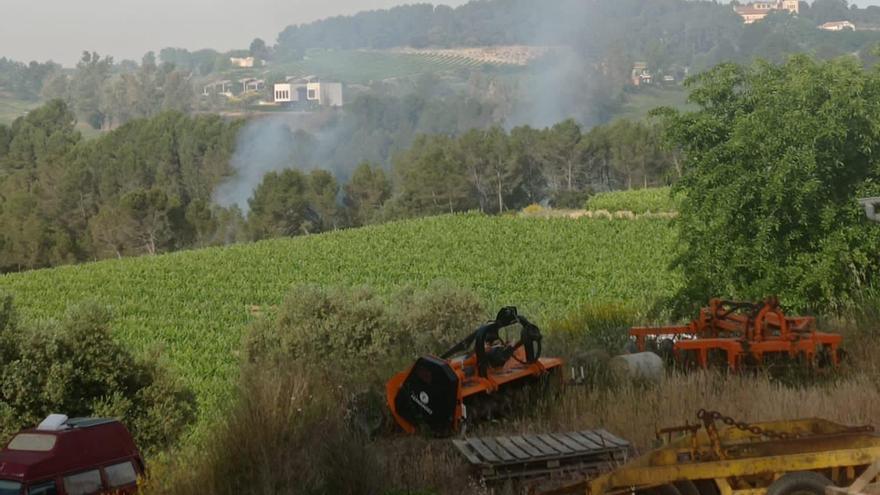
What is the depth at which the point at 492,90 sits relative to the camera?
650 ft

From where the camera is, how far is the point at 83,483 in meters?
9.56

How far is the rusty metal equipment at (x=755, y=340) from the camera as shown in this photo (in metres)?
12.5

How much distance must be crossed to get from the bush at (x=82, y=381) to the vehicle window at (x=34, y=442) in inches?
331

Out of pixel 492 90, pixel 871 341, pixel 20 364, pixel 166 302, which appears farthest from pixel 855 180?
pixel 492 90

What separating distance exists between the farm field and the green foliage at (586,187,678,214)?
5.13 meters

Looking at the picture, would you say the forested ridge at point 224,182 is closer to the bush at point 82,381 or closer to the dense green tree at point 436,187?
the dense green tree at point 436,187

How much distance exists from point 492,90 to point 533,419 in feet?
623

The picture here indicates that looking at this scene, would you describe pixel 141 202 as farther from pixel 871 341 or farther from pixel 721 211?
pixel 871 341

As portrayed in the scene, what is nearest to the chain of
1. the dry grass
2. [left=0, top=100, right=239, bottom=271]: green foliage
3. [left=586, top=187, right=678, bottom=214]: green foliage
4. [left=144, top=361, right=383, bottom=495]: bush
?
the dry grass

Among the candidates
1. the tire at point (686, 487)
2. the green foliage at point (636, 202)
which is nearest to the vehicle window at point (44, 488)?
the tire at point (686, 487)

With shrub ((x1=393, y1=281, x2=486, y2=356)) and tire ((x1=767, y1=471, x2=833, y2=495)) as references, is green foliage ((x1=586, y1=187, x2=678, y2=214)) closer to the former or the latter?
shrub ((x1=393, y1=281, x2=486, y2=356))

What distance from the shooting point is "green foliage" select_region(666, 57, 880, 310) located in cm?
1762

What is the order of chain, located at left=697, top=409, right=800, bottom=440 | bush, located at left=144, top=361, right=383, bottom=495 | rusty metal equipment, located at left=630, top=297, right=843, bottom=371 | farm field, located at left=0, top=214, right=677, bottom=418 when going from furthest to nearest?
farm field, located at left=0, top=214, right=677, bottom=418
rusty metal equipment, located at left=630, top=297, right=843, bottom=371
bush, located at left=144, top=361, right=383, bottom=495
chain, located at left=697, top=409, right=800, bottom=440

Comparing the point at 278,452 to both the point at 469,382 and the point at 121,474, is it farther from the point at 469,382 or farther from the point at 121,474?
the point at 469,382
